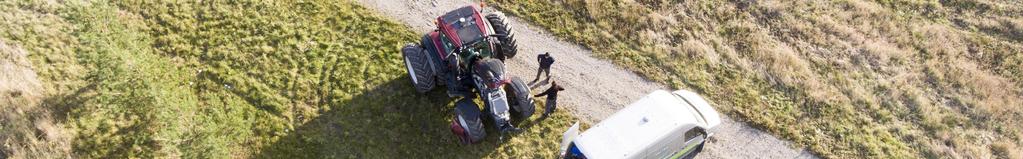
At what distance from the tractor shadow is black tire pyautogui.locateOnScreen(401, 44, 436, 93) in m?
0.76

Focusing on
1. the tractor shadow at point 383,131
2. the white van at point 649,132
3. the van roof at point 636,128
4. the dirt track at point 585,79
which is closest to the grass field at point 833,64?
the dirt track at point 585,79

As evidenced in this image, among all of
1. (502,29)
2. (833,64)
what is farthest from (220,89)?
(833,64)

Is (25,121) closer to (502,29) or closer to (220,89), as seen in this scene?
(220,89)

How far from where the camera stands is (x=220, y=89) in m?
13.8

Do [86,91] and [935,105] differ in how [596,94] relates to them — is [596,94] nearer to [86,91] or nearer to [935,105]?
[935,105]

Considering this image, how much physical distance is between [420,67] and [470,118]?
1605 mm

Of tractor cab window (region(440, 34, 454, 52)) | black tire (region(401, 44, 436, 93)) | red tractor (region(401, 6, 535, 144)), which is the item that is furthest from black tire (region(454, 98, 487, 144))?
tractor cab window (region(440, 34, 454, 52))

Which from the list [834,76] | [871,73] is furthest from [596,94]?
[871,73]

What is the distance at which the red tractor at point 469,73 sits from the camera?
38.6 feet

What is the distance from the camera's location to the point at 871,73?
51.6ft

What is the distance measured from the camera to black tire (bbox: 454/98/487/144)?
11.9 metres

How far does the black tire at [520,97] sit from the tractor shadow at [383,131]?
81 cm

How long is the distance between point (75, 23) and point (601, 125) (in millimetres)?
12253

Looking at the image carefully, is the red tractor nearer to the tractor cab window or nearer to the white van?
the tractor cab window
